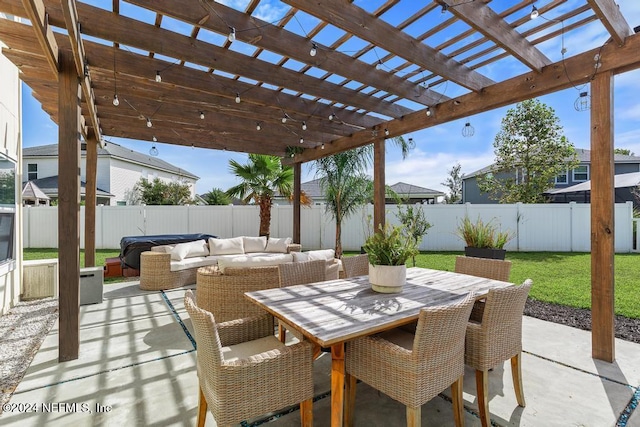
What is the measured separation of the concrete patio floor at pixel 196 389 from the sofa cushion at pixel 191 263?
2.06 m

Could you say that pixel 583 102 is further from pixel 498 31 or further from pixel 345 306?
pixel 345 306

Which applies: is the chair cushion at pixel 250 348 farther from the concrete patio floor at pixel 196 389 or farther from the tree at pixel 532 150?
the tree at pixel 532 150

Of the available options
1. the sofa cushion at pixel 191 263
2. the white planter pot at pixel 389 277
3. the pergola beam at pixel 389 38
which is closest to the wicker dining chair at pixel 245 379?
the white planter pot at pixel 389 277

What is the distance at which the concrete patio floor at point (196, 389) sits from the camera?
197 cm

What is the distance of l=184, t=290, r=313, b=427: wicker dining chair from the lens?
1505 millimetres

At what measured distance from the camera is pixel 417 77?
372cm

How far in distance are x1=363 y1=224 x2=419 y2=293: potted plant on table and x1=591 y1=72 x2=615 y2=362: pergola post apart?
1.81 metres

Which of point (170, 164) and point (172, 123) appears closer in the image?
point (172, 123)

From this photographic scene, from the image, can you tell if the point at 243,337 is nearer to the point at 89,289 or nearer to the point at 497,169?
the point at 89,289

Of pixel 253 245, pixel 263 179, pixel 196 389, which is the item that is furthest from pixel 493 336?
pixel 263 179

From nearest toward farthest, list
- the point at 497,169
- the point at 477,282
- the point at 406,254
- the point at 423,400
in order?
the point at 423,400, the point at 406,254, the point at 477,282, the point at 497,169

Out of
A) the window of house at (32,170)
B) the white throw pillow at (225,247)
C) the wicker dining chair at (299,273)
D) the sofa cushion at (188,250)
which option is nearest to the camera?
the wicker dining chair at (299,273)

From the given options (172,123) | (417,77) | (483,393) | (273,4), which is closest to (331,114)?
(417,77)

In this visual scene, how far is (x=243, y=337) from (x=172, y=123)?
421cm
